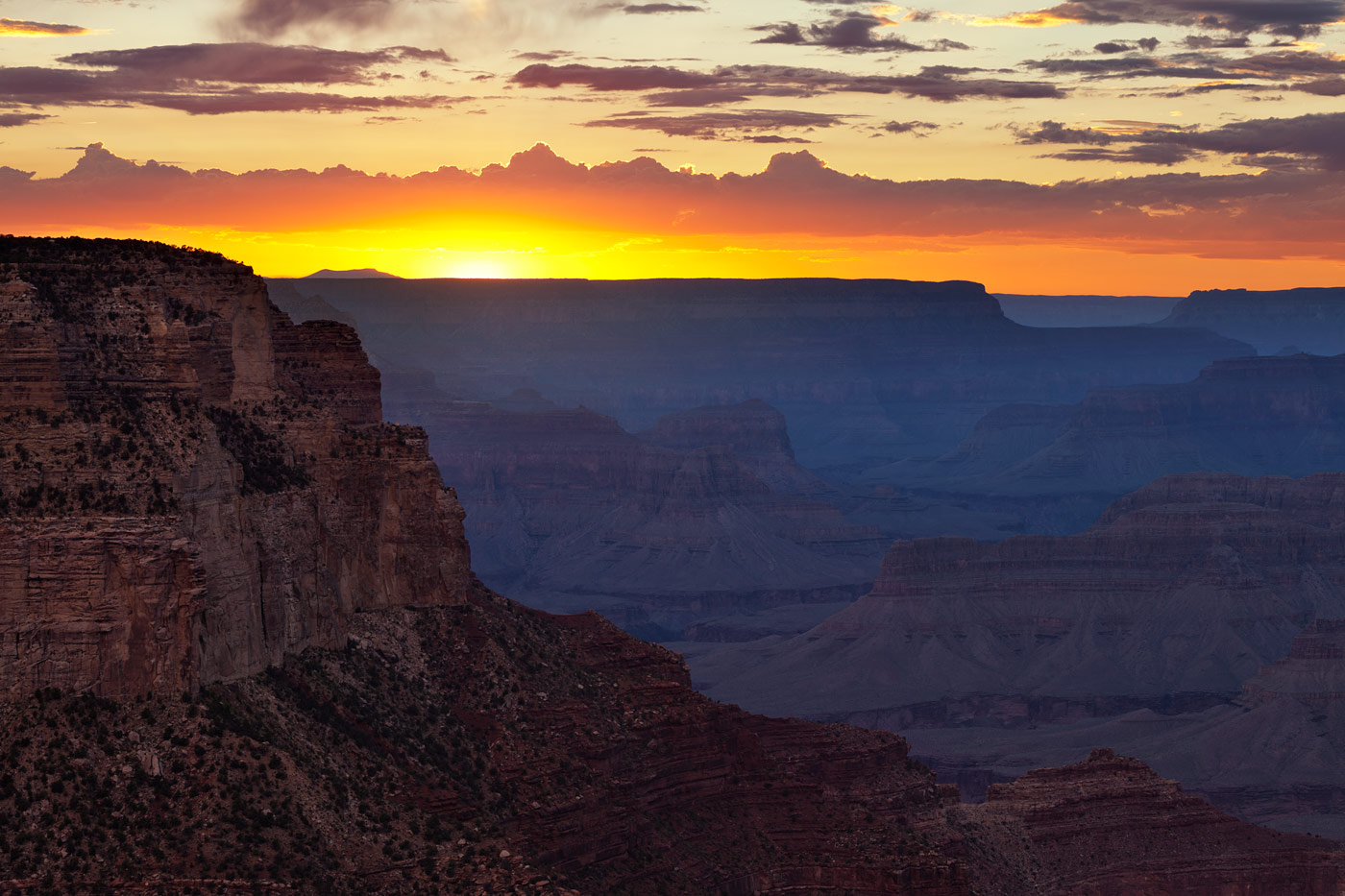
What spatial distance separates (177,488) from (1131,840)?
5083 cm

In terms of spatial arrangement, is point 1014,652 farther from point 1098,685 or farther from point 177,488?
point 177,488

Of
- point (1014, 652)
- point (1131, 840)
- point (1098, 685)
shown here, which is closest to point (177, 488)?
point (1131, 840)

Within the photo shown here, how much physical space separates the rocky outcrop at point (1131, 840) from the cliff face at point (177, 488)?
1217 inches

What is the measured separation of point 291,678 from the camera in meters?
59.0

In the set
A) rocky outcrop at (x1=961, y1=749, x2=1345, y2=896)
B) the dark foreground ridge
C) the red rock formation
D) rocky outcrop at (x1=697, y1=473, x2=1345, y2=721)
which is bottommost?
rocky outcrop at (x1=697, y1=473, x2=1345, y2=721)

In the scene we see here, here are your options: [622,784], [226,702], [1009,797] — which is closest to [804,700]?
[1009,797]

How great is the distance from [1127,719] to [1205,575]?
39991mm

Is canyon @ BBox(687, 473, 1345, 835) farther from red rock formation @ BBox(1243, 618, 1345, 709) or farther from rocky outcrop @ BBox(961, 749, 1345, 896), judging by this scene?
rocky outcrop @ BBox(961, 749, 1345, 896)

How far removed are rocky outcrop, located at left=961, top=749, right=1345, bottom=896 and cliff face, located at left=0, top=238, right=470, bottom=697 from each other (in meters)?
30.9

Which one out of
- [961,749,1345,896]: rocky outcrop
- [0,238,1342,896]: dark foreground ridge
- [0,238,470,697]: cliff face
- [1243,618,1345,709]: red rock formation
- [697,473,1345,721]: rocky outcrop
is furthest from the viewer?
[697,473,1345,721]: rocky outcrop

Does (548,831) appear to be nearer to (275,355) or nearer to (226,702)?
(226,702)

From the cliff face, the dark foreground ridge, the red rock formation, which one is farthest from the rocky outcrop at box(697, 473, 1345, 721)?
the cliff face

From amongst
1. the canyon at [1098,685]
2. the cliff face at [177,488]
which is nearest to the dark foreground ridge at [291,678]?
the cliff face at [177,488]

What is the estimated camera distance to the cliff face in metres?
52.2
